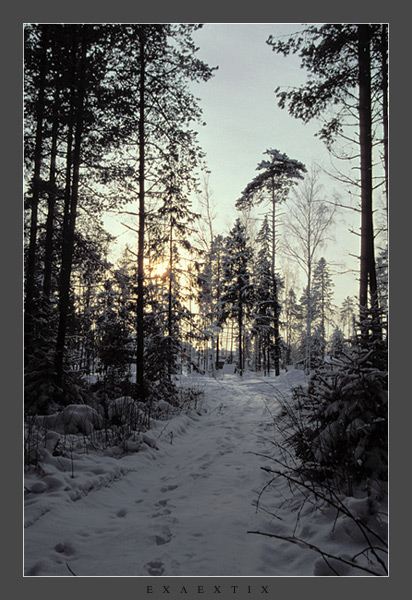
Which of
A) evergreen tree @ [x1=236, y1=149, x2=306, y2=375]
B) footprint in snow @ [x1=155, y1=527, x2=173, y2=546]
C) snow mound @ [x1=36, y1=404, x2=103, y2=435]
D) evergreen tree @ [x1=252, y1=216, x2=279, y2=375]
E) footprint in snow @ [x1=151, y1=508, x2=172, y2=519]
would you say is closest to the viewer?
footprint in snow @ [x1=155, y1=527, x2=173, y2=546]

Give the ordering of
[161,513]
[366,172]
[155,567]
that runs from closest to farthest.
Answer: [155,567]
[161,513]
[366,172]

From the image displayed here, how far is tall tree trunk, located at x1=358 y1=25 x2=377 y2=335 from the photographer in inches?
257

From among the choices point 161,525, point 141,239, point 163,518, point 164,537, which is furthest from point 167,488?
point 141,239

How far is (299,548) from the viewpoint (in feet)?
7.57

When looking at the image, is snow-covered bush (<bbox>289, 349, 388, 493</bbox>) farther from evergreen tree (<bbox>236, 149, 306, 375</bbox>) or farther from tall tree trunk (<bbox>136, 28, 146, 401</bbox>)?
evergreen tree (<bbox>236, 149, 306, 375</bbox>)

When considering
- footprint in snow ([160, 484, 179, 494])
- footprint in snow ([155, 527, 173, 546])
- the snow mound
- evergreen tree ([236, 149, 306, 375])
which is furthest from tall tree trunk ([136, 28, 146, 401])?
evergreen tree ([236, 149, 306, 375])

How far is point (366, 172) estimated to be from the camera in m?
6.71

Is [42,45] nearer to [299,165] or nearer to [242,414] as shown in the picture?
[242,414]

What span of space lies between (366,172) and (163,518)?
7206 millimetres

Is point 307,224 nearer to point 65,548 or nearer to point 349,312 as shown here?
point 349,312

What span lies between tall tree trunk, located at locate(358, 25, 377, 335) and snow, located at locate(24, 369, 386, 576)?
407 centimetres

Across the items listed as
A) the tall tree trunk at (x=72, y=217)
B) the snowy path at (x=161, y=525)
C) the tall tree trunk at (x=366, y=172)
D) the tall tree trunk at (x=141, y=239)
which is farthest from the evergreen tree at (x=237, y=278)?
the snowy path at (x=161, y=525)

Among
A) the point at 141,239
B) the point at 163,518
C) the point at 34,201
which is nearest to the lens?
the point at 163,518

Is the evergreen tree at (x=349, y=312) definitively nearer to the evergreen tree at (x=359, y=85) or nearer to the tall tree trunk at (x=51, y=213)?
the evergreen tree at (x=359, y=85)
